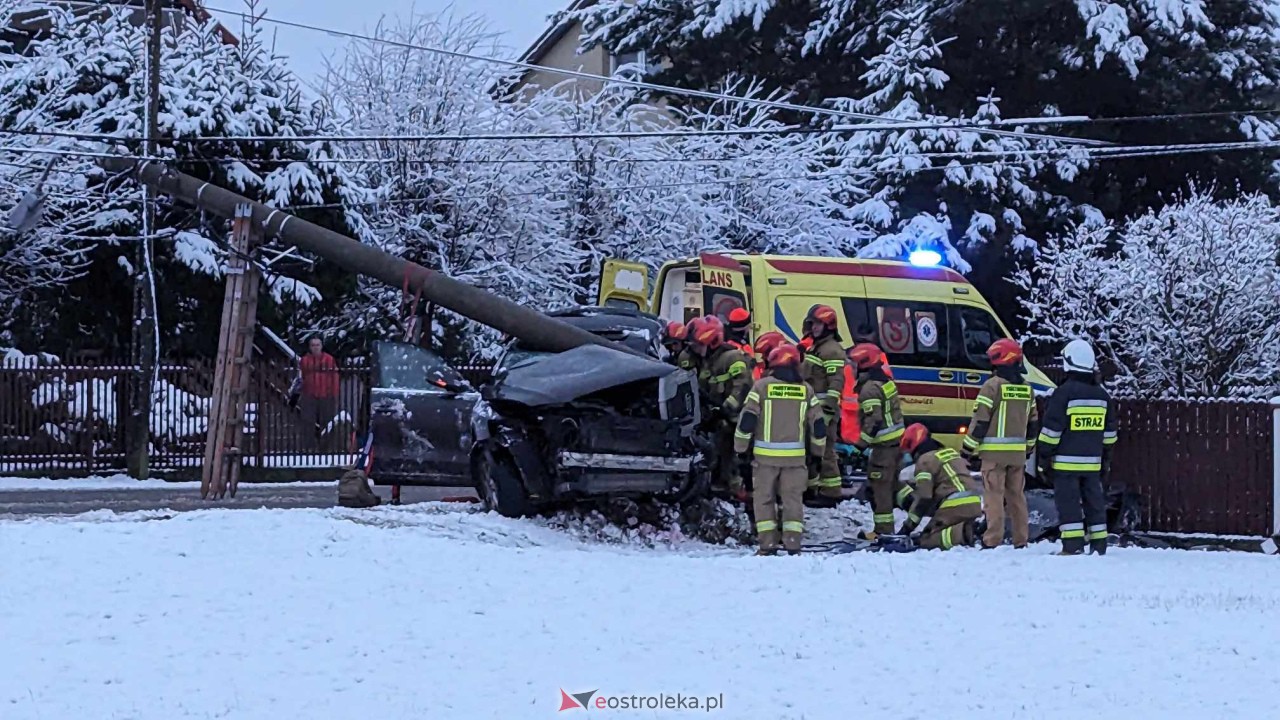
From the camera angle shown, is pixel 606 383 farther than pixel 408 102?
No

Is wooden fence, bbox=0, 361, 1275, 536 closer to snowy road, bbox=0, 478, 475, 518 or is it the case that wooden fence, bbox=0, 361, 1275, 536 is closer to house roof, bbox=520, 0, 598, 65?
snowy road, bbox=0, 478, 475, 518

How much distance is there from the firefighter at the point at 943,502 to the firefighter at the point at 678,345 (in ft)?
7.71

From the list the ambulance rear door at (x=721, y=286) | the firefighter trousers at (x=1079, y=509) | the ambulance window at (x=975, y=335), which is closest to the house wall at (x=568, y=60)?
the ambulance window at (x=975, y=335)

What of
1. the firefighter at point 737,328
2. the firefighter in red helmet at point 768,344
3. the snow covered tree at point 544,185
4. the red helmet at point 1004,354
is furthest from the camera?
Answer: the snow covered tree at point 544,185

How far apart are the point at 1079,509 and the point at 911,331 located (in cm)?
531

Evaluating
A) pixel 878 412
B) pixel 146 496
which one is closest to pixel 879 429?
pixel 878 412

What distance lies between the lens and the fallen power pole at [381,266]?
50.4ft

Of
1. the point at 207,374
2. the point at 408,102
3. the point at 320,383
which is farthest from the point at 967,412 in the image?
the point at 408,102

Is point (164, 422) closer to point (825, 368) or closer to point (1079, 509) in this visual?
point (825, 368)

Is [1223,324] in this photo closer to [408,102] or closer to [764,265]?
[764,265]

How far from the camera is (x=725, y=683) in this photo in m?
7.63

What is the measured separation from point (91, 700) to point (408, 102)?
2300 centimetres

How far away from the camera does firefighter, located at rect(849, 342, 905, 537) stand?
13.8 meters

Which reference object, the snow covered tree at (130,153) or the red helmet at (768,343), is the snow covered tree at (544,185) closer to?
the snow covered tree at (130,153)
